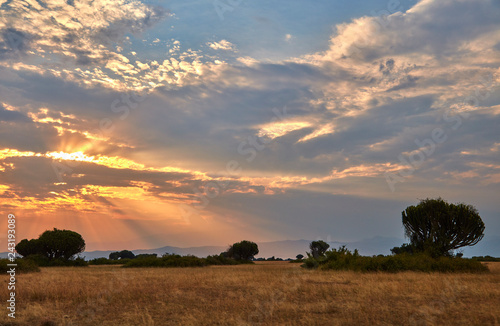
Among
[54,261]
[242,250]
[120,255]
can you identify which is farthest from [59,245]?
[120,255]

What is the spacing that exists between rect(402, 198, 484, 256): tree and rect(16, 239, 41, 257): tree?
56.0m

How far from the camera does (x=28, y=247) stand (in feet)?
202

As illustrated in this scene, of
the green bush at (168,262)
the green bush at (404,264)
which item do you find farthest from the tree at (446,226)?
the green bush at (168,262)

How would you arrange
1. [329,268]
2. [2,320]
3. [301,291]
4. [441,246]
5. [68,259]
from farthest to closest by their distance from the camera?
[68,259]
[441,246]
[329,268]
[301,291]
[2,320]

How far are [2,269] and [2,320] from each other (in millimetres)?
24098

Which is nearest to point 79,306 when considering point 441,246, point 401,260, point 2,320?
point 2,320

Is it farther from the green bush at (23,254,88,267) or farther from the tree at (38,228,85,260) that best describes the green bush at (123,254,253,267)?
the tree at (38,228,85,260)

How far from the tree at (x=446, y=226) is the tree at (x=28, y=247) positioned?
5598 cm

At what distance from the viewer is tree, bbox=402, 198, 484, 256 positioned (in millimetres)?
38469

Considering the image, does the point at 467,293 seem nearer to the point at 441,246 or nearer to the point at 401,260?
the point at 401,260

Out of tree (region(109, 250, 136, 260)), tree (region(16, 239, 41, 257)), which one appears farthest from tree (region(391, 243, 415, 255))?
tree (region(109, 250, 136, 260))

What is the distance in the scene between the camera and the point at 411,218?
42031mm

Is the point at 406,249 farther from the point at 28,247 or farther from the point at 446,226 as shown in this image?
the point at 28,247

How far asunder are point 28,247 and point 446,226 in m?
62.8
